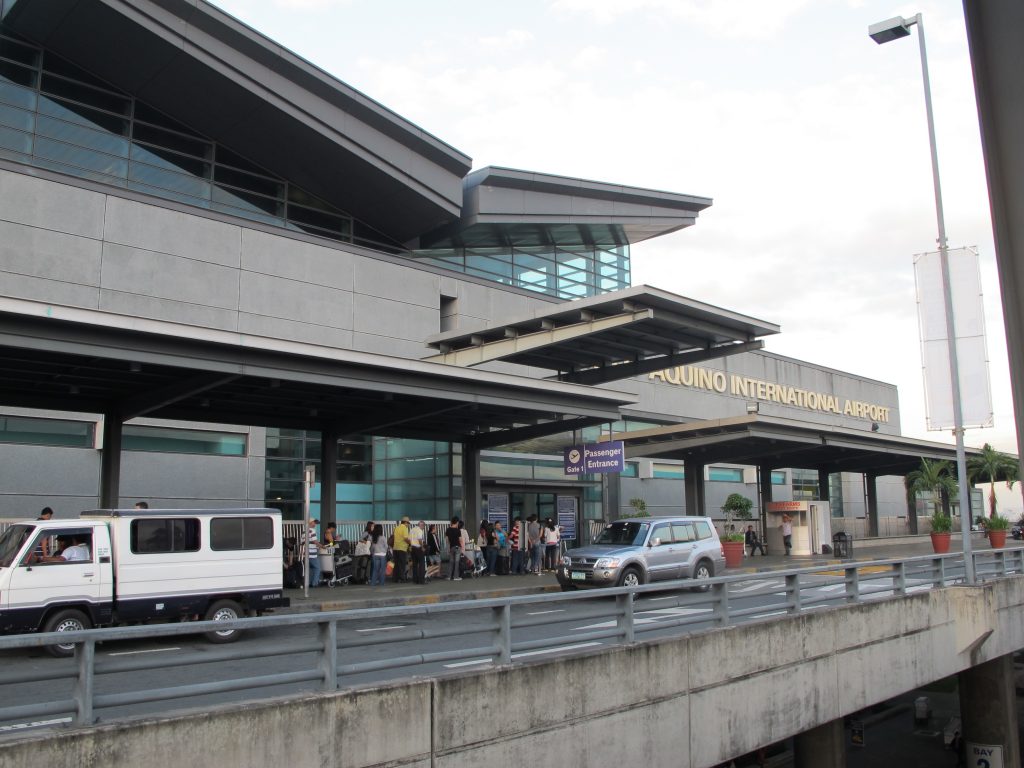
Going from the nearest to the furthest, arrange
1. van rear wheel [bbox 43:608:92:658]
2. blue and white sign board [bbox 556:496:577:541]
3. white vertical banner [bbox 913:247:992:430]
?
1. van rear wheel [bbox 43:608:92:658]
2. white vertical banner [bbox 913:247:992:430]
3. blue and white sign board [bbox 556:496:577:541]

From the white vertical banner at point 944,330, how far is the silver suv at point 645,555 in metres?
5.94

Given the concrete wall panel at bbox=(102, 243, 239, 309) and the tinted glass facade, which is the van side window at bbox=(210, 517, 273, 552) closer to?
the concrete wall panel at bbox=(102, 243, 239, 309)

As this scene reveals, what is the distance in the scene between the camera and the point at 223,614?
1462 centimetres

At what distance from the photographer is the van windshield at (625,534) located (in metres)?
20.9

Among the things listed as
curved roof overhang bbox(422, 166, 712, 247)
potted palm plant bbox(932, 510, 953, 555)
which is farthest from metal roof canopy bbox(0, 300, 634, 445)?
potted palm plant bbox(932, 510, 953, 555)

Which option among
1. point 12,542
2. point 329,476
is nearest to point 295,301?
point 329,476

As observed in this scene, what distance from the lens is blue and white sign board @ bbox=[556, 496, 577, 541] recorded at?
33812 mm

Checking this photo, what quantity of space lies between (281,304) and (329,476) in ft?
21.1

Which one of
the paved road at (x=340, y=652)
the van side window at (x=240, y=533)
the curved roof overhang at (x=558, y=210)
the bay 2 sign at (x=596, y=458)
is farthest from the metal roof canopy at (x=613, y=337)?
the van side window at (x=240, y=533)

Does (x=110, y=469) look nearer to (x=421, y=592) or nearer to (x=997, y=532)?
(x=421, y=592)

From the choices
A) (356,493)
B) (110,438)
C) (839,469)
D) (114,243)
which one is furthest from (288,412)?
(839,469)

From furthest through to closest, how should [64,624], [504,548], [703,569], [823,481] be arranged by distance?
[823,481] → [504,548] → [703,569] → [64,624]

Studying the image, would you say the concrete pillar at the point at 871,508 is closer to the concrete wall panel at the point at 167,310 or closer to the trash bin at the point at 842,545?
the trash bin at the point at 842,545

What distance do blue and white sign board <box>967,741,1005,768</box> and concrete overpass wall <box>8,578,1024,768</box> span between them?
5.34 meters
